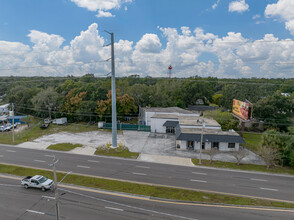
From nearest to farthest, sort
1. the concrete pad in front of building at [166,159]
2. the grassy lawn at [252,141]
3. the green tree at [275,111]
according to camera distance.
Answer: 1. the concrete pad in front of building at [166,159]
2. the grassy lawn at [252,141]
3. the green tree at [275,111]

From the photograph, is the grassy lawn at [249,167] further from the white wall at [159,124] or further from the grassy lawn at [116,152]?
the white wall at [159,124]

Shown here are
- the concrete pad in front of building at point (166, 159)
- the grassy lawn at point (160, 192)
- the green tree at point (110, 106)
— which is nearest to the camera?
the grassy lawn at point (160, 192)

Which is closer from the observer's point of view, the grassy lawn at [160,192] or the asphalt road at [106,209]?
the asphalt road at [106,209]

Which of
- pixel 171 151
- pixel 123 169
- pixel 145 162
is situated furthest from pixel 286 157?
pixel 123 169

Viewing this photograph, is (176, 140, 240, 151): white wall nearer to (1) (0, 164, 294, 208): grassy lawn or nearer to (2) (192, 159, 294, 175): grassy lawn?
(2) (192, 159, 294, 175): grassy lawn

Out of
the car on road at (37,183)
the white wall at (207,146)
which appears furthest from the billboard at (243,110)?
the car on road at (37,183)

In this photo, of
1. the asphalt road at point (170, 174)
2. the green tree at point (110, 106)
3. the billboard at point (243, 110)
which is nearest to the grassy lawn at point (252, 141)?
the billboard at point (243, 110)

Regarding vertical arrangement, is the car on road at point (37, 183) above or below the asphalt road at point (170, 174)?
above

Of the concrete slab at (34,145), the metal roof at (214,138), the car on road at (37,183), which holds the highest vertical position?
the metal roof at (214,138)
